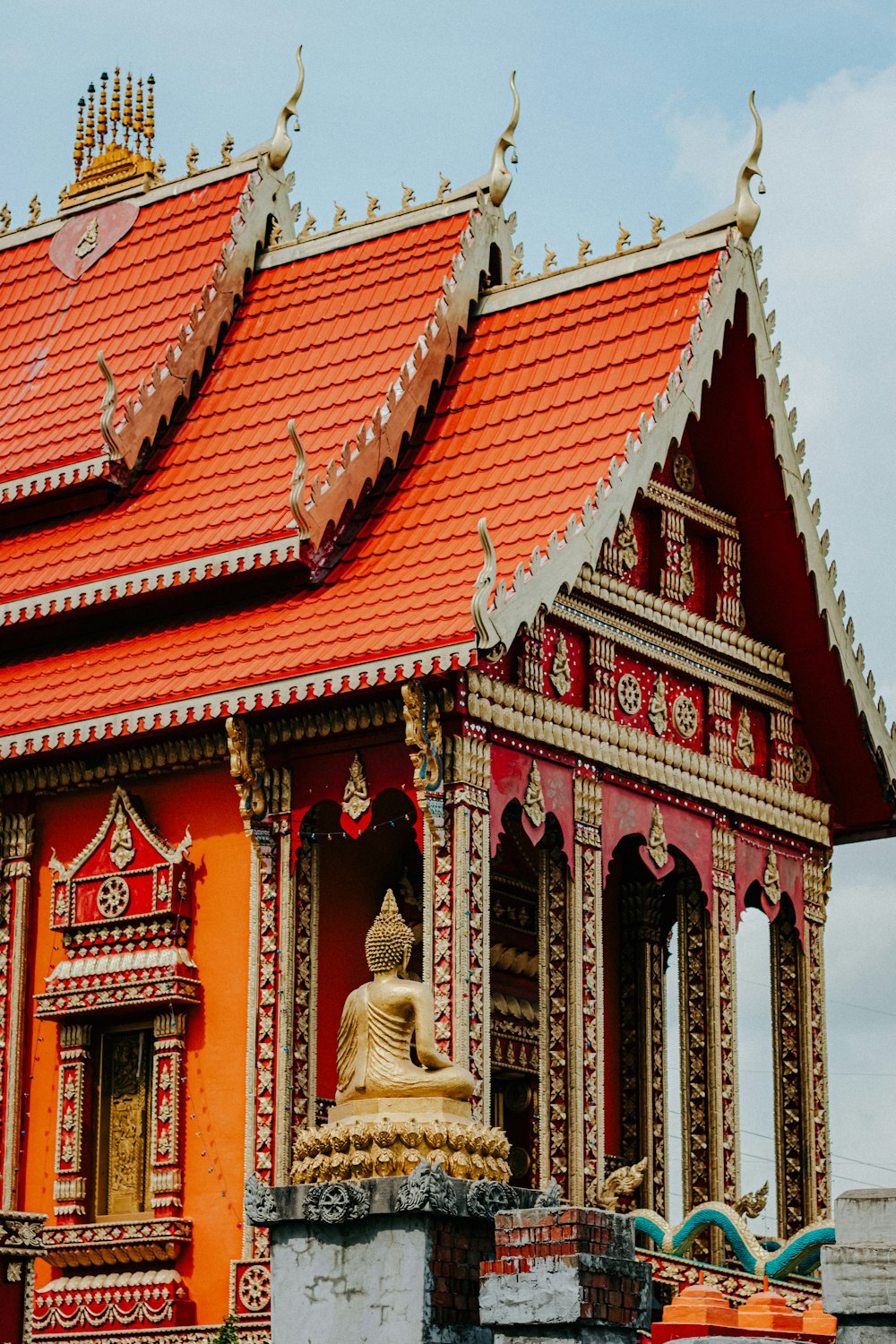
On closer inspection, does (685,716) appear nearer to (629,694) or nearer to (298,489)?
(629,694)

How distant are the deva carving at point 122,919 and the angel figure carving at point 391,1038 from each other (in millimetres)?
5651

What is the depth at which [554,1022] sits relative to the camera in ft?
58.4

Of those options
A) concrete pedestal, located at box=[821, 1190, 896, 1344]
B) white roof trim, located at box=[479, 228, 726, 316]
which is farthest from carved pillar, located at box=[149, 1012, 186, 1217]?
concrete pedestal, located at box=[821, 1190, 896, 1344]

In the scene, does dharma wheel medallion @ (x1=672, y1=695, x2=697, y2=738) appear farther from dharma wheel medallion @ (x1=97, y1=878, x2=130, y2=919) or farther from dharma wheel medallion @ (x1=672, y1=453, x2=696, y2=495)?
dharma wheel medallion @ (x1=97, y1=878, x2=130, y2=919)

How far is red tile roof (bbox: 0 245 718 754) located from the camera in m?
17.5

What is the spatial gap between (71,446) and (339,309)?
93.0 inches

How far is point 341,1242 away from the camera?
10555 millimetres

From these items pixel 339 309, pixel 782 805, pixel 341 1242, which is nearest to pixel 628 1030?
pixel 782 805

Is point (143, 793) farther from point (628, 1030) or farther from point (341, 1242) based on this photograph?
point (341, 1242)

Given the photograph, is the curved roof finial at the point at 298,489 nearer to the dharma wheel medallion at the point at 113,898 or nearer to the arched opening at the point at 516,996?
the arched opening at the point at 516,996

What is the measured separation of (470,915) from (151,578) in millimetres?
3775

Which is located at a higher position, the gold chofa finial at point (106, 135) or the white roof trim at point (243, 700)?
the gold chofa finial at point (106, 135)

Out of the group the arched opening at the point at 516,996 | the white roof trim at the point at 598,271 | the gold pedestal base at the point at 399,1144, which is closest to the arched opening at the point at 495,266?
the white roof trim at the point at 598,271

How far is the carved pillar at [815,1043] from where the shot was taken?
20.3m
